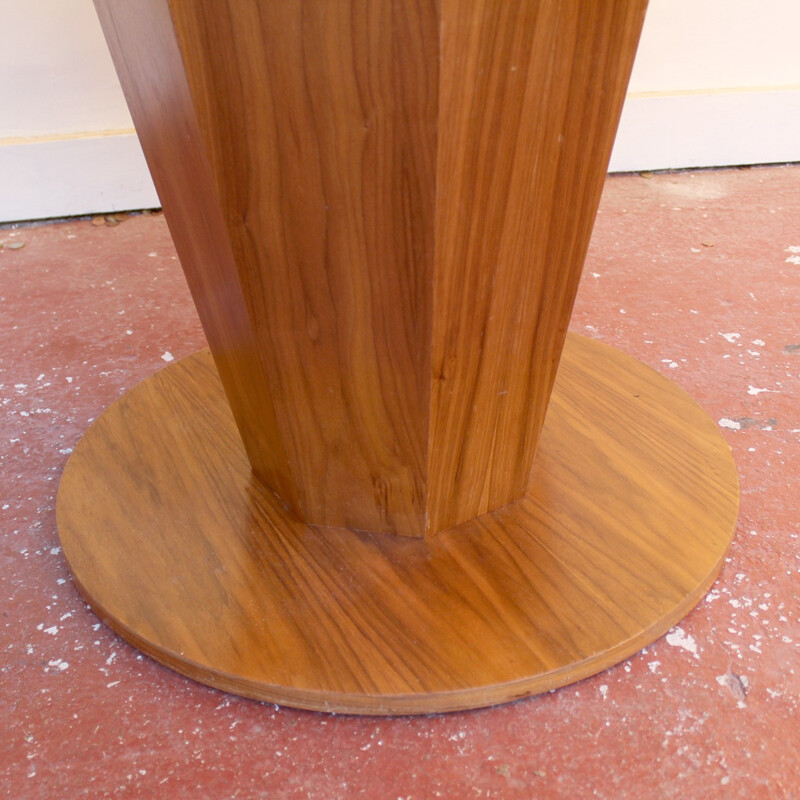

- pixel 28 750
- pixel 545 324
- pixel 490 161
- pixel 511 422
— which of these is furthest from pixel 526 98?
pixel 28 750

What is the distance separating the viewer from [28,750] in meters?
0.77

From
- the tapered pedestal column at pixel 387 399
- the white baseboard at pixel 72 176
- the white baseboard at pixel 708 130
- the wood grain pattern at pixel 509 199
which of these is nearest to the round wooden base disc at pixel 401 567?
the tapered pedestal column at pixel 387 399

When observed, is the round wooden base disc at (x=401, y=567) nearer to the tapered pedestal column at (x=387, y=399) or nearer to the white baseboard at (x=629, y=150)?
the tapered pedestal column at (x=387, y=399)

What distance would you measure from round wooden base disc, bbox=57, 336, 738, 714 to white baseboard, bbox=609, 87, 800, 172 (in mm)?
1213

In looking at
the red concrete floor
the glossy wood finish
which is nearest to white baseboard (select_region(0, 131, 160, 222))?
the red concrete floor

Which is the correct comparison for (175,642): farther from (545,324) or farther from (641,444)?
(641,444)

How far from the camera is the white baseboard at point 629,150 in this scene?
6.15ft

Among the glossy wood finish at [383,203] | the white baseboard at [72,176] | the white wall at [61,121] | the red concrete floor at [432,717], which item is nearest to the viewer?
the glossy wood finish at [383,203]

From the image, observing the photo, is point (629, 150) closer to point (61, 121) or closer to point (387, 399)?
point (61, 121)

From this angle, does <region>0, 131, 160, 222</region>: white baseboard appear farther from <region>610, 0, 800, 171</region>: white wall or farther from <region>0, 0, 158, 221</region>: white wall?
<region>610, 0, 800, 171</region>: white wall

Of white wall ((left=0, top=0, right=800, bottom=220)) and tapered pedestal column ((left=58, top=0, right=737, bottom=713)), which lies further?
white wall ((left=0, top=0, right=800, bottom=220))

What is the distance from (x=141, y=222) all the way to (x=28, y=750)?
1.42 metres

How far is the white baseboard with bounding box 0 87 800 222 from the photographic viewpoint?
1.87 meters

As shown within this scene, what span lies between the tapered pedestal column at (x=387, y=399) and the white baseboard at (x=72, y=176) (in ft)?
3.34
